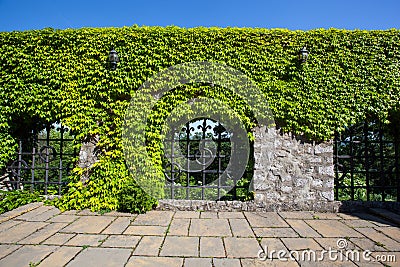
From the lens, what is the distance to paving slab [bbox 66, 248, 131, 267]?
2.09 meters

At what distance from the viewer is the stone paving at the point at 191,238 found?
7.16 ft

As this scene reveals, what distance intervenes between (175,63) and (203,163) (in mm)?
1667

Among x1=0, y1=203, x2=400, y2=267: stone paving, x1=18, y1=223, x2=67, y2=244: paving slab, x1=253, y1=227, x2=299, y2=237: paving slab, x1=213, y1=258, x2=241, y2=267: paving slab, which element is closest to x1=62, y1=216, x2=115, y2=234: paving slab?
x1=0, y1=203, x2=400, y2=267: stone paving

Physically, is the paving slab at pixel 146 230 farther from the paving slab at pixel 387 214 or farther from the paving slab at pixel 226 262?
the paving slab at pixel 387 214

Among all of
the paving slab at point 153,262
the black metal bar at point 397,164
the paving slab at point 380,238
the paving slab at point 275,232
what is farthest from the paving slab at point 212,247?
the black metal bar at point 397,164

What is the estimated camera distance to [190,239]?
8.70 ft

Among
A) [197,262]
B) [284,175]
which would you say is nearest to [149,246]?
[197,262]

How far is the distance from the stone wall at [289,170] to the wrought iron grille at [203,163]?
203 millimetres

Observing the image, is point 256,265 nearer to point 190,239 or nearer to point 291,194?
point 190,239

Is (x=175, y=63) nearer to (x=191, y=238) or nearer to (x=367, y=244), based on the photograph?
(x=191, y=238)

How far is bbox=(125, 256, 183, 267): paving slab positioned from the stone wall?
1.99 meters

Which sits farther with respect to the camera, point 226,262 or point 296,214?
point 296,214

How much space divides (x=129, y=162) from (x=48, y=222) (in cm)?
128

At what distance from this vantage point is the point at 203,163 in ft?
13.2
